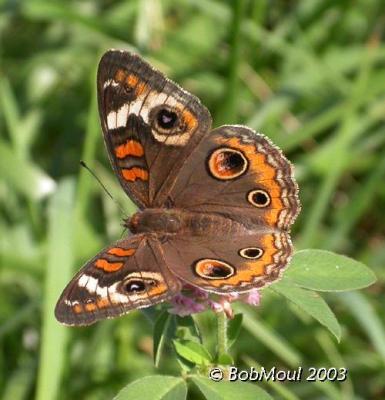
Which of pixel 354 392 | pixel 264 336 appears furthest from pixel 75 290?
pixel 354 392

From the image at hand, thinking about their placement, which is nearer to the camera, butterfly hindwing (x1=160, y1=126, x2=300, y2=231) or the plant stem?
the plant stem

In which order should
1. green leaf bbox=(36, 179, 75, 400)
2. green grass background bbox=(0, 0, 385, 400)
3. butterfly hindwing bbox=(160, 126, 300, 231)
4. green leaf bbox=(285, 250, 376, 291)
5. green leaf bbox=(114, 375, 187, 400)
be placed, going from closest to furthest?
green leaf bbox=(114, 375, 187, 400), green leaf bbox=(285, 250, 376, 291), butterfly hindwing bbox=(160, 126, 300, 231), green leaf bbox=(36, 179, 75, 400), green grass background bbox=(0, 0, 385, 400)

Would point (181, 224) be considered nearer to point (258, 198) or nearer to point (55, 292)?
point (258, 198)

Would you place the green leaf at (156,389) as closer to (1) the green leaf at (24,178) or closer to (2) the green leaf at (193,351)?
(2) the green leaf at (193,351)

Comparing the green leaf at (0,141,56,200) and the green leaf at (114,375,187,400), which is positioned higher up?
the green leaf at (0,141,56,200)

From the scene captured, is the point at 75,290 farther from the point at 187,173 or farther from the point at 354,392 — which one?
the point at 354,392

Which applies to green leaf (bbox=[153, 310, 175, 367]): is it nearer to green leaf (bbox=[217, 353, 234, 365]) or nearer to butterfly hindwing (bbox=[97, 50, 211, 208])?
green leaf (bbox=[217, 353, 234, 365])

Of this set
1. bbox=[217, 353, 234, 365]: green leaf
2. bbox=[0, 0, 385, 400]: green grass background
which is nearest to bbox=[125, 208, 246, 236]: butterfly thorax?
bbox=[217, 353, 234, 365]: green leaf
